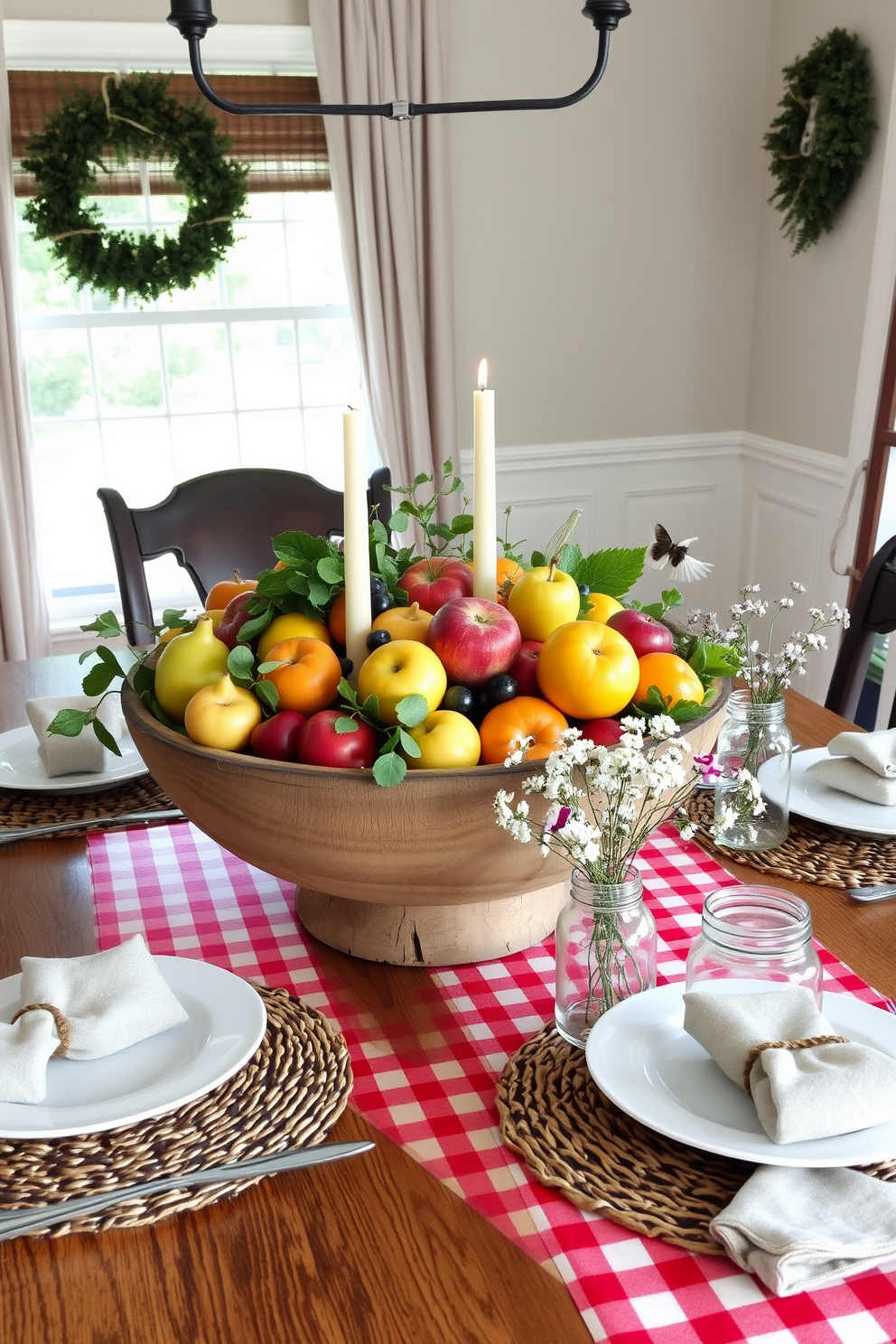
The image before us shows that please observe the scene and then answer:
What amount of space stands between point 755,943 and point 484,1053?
0.22 metres

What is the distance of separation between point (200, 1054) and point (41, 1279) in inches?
6.8

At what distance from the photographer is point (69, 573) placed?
354 centimetres

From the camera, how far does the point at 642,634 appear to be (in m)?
0.99

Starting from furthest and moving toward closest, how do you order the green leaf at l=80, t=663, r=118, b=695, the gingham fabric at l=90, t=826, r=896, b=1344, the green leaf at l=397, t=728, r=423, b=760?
the green leaf at l=80, t=663, r=118, b=695, the green leaf at l=397, t=728, r=423, b=760, the gingham fabric at l=90, t=826, r=896, b=1344

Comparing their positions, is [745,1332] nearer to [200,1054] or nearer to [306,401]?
[200,1054]

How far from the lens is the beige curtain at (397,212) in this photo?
10.00ft

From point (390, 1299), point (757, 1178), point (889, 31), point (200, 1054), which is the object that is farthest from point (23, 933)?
point (889, 31)

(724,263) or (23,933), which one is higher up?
(724,263)

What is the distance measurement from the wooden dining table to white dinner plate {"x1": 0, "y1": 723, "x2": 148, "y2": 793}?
63cm

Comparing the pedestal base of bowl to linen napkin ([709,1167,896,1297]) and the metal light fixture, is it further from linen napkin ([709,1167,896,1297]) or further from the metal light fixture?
the metal light fixture

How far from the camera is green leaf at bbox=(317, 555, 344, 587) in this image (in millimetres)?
990

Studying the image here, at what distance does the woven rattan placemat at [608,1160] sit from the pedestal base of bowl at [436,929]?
16 centimetres

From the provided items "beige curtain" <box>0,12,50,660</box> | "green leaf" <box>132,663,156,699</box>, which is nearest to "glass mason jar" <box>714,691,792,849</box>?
"green leaf" <box>132,663,156,699</box>

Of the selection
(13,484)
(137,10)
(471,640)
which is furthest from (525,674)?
(137,10)
